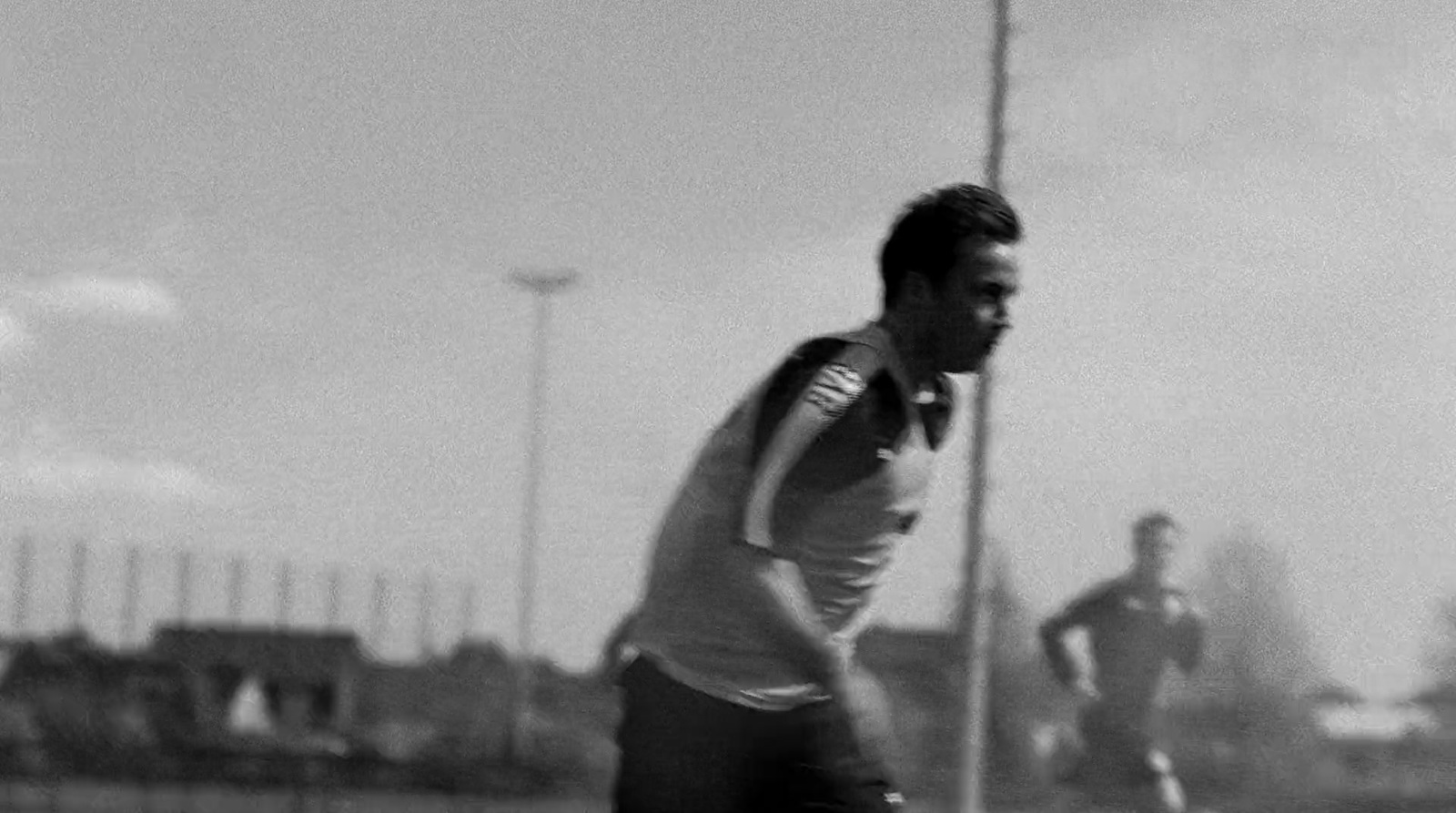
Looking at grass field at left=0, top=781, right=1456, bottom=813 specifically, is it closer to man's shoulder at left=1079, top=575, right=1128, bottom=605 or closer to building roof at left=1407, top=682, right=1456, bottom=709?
man's shoulder at left=1079, top=575, right=1128, bottom=605

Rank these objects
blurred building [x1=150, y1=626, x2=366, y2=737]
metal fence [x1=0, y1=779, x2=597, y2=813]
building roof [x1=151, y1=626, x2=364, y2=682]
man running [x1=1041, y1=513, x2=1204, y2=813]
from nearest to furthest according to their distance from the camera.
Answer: man running [x1=1041, y1=513, x2=1204, y2=813] → metal fence [x1=0, y1=779, x2=597, y2=813] → blurred building [x1=150, y1=626, x2=366, y2=737] → building roof [x1=151, y1=626, x2=364, y2=682]

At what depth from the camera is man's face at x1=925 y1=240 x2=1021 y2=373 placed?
5.34 metres

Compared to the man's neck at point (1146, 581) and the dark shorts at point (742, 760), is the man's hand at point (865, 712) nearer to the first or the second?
the dark shorts at point (742, 760)

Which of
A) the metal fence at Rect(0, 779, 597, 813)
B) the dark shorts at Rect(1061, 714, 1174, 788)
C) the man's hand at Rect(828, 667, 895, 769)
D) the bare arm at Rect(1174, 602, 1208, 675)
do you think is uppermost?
the man's hand at Rect(828, 667, 895, 769)

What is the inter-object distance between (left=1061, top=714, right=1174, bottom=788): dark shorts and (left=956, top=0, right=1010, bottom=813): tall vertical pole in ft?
18.3

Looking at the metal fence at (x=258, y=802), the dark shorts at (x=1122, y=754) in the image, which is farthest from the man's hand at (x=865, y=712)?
the metal fence at (x=258, y=802)

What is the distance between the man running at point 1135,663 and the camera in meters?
14.5

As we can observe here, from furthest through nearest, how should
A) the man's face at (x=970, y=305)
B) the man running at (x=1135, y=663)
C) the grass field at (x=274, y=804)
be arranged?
the grass field at (x=274, y=804), the man running at (x=1135, y=663), the man's face at (x=970, y=305)

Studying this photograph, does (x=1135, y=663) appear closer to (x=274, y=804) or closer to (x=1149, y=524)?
(x=1149, y=524)

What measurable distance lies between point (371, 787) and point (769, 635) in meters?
36.0

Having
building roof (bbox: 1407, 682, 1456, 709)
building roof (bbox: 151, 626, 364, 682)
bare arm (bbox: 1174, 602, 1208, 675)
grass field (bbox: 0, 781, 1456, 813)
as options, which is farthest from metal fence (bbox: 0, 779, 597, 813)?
building roof (bbox: 151, 626, 364, 682)

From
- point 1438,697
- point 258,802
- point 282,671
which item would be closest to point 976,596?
point 258,802

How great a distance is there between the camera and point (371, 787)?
40375 millimetres

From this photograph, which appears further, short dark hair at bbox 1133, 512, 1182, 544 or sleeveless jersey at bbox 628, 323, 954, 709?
short dark hair at bbox 1133, 512, 1182, 544
